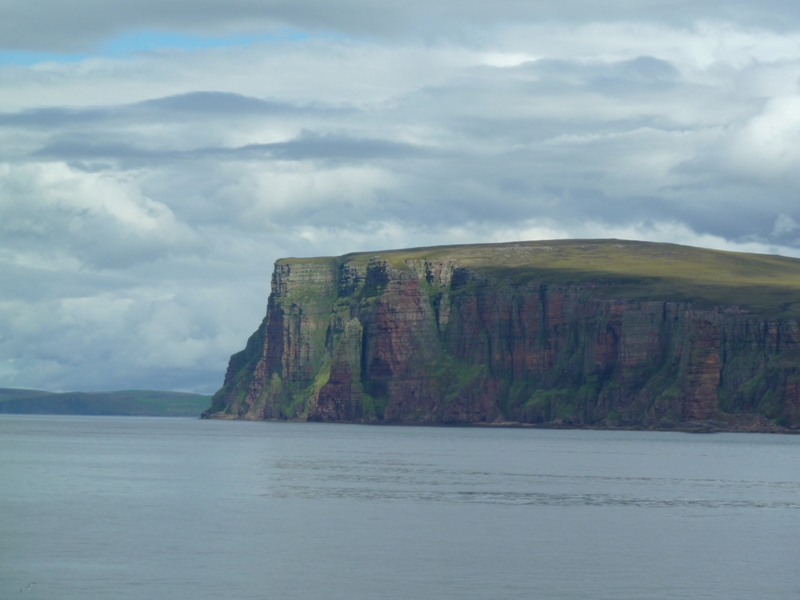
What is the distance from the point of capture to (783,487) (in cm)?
11169

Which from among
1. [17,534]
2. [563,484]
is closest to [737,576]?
[17,534]

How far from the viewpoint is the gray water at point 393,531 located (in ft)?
188

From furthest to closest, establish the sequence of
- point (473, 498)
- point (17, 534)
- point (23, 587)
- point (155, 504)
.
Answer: point (473, 498), point (155, 504), point (17, 534), point (23, 587)

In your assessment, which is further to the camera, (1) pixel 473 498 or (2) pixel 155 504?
(1) pixel 473 498

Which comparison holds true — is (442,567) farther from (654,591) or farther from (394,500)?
(394,500)

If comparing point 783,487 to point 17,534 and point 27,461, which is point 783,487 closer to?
point 17,534

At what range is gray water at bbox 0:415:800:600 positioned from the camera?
57156mm

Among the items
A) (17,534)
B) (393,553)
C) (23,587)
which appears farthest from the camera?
(17,534)

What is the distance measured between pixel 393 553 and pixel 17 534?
2222cm

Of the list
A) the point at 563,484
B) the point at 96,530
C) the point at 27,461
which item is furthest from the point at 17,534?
the point at 27,461

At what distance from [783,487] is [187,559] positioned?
67009 mm

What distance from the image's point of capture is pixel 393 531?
247 feet

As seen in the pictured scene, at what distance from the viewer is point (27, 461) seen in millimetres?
137500

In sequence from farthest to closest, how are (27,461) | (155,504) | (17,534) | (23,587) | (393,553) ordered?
(27,461), (155,504), (17,534), (393,553), (23,587)
